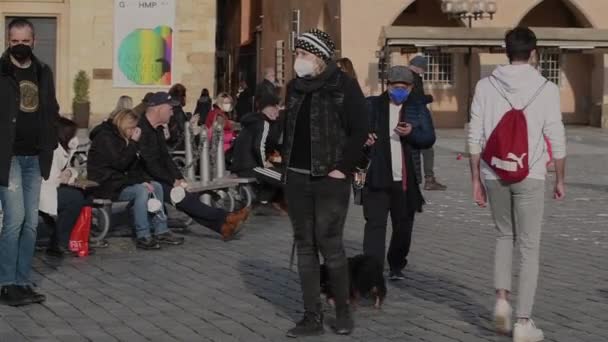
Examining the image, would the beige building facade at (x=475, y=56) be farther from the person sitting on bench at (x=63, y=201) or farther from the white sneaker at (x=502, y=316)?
the white sneaker at (x=502, y=316)

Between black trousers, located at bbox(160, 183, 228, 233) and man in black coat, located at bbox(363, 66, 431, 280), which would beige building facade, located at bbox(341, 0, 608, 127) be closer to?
black trousers, located at bbox(160, 183, 228, 233)

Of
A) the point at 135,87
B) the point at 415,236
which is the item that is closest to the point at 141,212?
the point at 415,236

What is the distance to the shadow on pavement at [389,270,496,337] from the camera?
8.59 m

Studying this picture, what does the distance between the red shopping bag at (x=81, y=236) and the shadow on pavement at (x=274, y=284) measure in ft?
4.45

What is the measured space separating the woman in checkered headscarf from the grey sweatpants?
2.79ft

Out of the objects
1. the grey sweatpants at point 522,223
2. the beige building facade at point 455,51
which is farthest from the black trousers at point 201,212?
the beige building facade at point 455,51

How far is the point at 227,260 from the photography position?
11320 millimetres

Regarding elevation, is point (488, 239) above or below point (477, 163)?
below

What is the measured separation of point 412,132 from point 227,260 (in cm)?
222

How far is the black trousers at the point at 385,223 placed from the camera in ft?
32.1

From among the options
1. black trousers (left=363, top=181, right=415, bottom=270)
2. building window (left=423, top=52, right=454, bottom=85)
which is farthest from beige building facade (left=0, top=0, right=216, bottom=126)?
black trousers (left=363, top=181, right=415, bottom=270)

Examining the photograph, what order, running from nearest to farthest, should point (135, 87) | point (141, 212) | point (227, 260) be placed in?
point (227, 260), point (141, 212), point (135, 87)

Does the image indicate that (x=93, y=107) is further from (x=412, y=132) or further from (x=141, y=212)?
(x=412, y=132)

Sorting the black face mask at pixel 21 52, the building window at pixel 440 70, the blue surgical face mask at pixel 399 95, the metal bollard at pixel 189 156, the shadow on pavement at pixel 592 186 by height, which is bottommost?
the shadow on pavement at pixel 592 186
